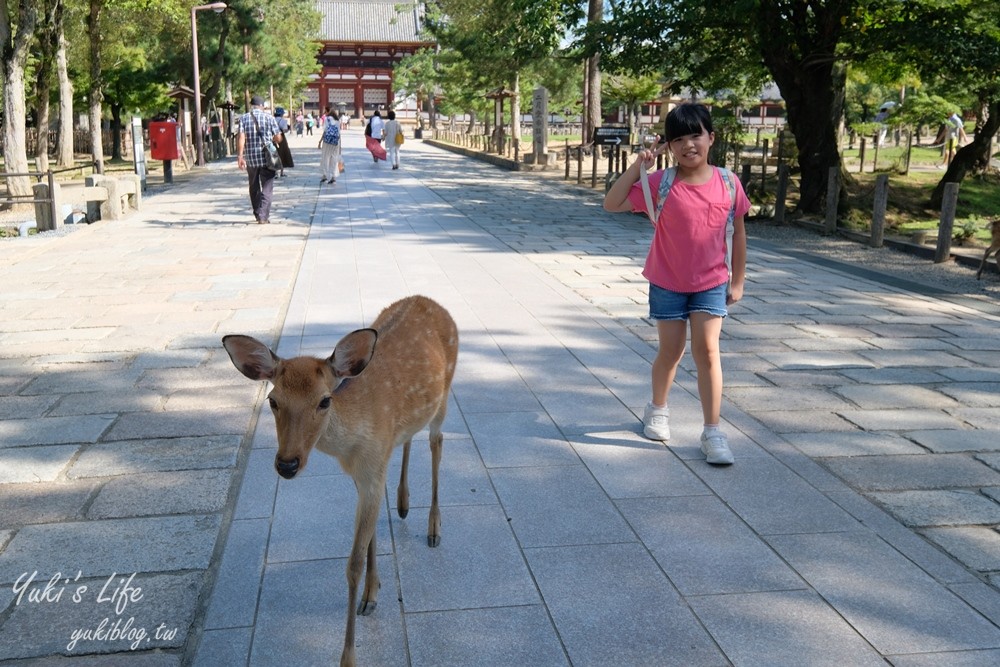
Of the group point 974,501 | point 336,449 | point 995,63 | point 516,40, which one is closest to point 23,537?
point 336,449

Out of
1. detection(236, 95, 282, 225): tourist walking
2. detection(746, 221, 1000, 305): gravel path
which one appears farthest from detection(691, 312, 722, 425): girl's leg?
detection(236, 95, 282, 225): tourist walking

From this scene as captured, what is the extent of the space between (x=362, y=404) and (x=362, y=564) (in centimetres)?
51

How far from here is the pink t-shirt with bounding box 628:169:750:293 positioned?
4156 mm

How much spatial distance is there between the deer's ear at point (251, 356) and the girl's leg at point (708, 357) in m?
2.25

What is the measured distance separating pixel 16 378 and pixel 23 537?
2.51m

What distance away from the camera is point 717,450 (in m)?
4.35

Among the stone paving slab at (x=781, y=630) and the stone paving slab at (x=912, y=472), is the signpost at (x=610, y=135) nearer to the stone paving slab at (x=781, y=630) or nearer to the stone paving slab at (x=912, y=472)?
the stone paving slab at (x=912, y=472)

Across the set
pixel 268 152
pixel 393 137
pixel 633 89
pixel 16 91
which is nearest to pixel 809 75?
pixel 268 152

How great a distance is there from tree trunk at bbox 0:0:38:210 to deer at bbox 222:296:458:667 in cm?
1518

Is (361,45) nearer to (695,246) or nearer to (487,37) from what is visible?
(487,37)

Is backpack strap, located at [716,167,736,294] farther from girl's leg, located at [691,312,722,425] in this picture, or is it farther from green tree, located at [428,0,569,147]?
green tree, located at [428,0,569,147]

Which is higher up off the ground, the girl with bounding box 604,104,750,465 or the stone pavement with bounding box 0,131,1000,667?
the girl with bounding box 604,104,750,465

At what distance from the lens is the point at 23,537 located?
3.54 meters

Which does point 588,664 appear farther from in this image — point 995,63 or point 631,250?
point 995,63
